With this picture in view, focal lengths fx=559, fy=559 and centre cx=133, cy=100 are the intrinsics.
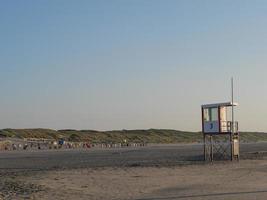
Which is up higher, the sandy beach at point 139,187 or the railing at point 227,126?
the railing at point 227,126

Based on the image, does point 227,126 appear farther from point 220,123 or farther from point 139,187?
point 139,187

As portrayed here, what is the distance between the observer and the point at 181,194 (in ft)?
60.6

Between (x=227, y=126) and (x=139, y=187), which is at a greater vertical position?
(x=227, y=126)

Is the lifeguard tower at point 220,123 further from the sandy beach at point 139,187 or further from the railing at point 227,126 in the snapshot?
the sandy beach at point 139,187

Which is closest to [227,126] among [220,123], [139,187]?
[220,123]


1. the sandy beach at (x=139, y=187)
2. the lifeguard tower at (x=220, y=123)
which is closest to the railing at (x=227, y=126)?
the lifeguard tower at (x=220, y=123)

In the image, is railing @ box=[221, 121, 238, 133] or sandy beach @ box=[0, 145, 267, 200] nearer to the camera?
sandy beach @ box=[0, 145, 267, 200]

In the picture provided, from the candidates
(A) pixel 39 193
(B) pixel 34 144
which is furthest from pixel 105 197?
(B) pixel 34 144

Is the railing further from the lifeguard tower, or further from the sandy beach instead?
the sandy beach

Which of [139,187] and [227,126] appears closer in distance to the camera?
[139,187]

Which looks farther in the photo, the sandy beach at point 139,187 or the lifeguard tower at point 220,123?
the lifeguard tower at point 220,123

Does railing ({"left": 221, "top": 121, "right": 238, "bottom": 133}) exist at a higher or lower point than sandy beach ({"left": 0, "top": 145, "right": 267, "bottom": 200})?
higher

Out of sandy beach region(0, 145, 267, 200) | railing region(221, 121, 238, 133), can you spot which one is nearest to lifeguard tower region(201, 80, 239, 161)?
railing region(221, 121, 238, 133)

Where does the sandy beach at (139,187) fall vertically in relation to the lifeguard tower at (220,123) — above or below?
below
